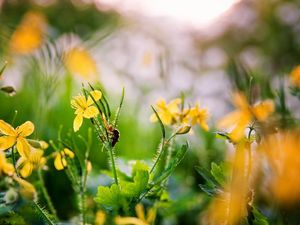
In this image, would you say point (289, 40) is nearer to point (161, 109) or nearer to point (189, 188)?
point (189, 188)

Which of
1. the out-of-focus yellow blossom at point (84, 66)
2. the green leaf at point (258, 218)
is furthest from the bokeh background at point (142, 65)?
the green leaf at point (258, 218)

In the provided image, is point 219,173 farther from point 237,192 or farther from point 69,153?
point 69,153

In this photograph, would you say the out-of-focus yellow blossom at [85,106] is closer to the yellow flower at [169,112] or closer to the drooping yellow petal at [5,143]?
the drooping yellow petal at [5,143]

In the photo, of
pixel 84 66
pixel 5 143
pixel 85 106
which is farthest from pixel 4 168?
pixel 84 66

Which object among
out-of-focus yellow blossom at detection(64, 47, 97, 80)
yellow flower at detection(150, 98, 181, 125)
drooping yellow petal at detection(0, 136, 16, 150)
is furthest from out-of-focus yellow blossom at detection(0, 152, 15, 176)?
out-of-focus yellow blossom at detection(64, 47, 97, 80)

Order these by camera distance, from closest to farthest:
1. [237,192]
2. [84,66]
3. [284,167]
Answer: [237,192] → [284,167] → [84,66]
